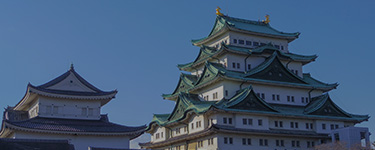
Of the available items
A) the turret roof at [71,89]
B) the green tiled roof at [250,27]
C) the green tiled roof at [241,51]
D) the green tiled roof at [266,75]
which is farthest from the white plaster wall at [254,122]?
the turret roof at [71,89]

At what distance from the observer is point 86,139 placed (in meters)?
42.2

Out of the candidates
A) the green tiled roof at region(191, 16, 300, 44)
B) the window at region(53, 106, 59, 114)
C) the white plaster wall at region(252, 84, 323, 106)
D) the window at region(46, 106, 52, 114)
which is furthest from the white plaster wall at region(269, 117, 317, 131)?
the window at region(46, 106, 52, 114)

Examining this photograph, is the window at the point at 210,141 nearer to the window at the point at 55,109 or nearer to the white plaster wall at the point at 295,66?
the white plaster wall at the point at 295,66

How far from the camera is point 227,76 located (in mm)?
54688

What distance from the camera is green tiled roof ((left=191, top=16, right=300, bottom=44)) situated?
63.4 m

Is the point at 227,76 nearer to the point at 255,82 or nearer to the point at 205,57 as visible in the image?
the point at 255,82

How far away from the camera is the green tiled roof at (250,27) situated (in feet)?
208

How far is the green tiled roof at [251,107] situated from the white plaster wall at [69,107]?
12.8 m

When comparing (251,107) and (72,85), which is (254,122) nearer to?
(251,107)

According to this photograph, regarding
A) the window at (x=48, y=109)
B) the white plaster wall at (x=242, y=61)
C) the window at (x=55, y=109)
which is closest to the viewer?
the window at (x=48, y=109)

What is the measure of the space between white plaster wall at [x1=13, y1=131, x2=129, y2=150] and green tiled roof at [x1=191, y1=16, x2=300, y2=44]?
25.2 meters

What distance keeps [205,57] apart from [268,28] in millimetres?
11420

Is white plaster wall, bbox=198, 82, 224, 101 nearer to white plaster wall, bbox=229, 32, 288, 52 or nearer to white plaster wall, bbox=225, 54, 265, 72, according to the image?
white plaster wall, bbox=225, 54, 265, 72

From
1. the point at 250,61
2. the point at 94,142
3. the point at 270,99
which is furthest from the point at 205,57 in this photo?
the point at 94,142
